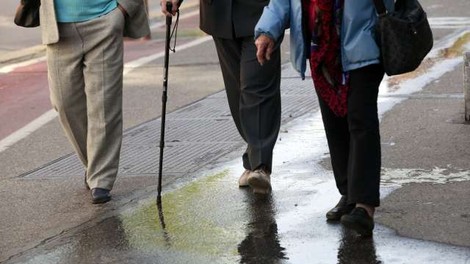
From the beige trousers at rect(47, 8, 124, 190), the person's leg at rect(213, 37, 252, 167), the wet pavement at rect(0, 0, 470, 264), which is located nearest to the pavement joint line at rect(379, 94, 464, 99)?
the wet pavement at rect(0, 0, 470, 264)

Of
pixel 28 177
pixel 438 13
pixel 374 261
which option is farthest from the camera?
pixel 438 13

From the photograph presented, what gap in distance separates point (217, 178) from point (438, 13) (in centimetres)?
1147

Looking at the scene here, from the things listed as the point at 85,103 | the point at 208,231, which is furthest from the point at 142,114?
the point at 208,231

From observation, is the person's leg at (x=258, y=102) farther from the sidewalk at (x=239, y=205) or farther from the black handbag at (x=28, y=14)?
the black handbag at (x=28, y=14)

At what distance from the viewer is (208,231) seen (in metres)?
6.39

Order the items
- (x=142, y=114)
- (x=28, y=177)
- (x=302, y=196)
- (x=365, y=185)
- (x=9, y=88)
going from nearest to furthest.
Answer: (x=365, y=185) → (x=302, y=196) → (x=28, y=177) → (x=142, y=114) → (x=9, y=88)

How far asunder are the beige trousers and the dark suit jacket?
58 cm

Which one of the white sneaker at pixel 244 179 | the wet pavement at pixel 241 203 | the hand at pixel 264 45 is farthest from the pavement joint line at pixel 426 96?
the hand at pixel 264 45

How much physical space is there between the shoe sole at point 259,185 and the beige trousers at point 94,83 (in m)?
0.89

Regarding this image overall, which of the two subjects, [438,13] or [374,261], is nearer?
[374,261]

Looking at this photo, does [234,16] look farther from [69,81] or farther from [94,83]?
[69,81]

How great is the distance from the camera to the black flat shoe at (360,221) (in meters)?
5.98

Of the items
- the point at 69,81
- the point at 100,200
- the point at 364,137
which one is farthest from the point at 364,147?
the point at 69,81

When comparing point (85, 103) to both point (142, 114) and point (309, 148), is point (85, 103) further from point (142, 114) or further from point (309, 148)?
point (142, 114)
